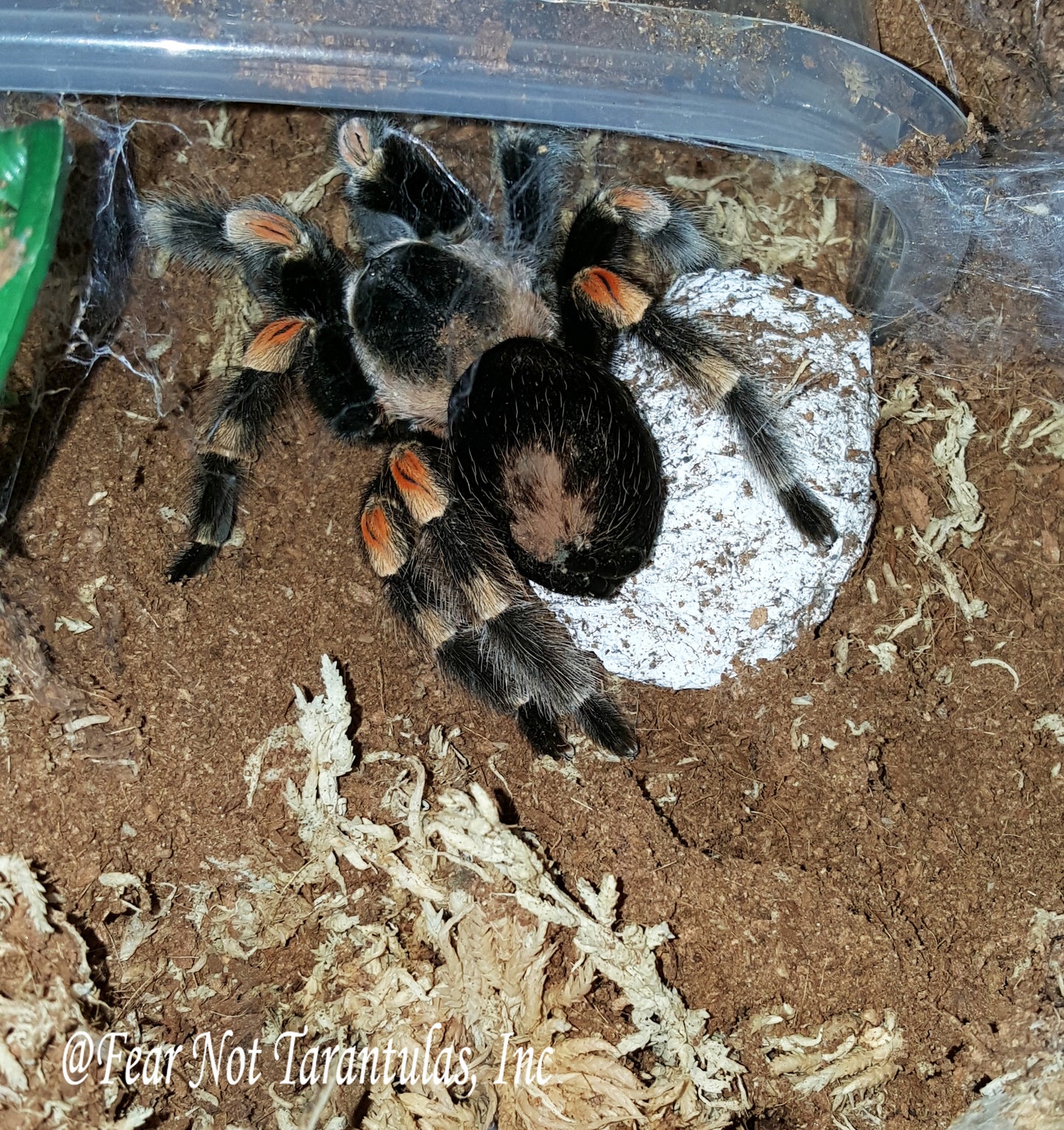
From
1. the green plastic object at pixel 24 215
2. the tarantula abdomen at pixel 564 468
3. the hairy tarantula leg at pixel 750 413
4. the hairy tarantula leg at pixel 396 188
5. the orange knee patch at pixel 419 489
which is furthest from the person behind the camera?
the hairy tarantula leg at pixel 396 188

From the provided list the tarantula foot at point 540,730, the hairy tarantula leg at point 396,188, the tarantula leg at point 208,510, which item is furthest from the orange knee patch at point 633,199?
the tarantula foot at point 540,730

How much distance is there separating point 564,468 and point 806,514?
0.67 meters

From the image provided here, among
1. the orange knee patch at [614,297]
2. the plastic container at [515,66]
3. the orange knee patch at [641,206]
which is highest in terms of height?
the plastic container at [515,66]

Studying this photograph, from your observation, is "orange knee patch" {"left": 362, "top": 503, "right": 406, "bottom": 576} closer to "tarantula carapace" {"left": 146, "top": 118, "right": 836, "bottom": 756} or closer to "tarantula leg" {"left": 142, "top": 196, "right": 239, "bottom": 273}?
"tarantula carapace" {"left": 146, "top": 118, "right": 836, "bottom": 756}

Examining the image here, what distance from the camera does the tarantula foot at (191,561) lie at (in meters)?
2.81

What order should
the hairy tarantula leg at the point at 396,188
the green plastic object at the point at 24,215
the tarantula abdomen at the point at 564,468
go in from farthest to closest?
the hairy tarantula leg at the point at 396,188
the tarantula abdomen at the point at 564,468
the green plastic object at the point at 24,215

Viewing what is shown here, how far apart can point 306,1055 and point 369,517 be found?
142 cm

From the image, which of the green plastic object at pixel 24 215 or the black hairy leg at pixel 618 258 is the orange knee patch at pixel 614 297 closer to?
the black hairy leg at pixel 618 258

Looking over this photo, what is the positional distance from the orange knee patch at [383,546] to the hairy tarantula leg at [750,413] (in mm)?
889

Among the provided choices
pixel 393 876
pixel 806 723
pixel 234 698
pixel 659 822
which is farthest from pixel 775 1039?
pixel 234 698

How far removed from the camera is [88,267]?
2934 millimetres

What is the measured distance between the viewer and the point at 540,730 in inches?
105

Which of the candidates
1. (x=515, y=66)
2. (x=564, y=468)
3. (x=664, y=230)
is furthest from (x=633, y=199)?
(x=564, y=468)

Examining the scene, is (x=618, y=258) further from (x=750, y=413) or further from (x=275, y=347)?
(x=275, y=347)
